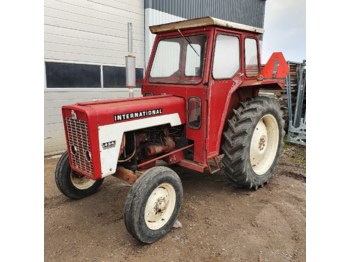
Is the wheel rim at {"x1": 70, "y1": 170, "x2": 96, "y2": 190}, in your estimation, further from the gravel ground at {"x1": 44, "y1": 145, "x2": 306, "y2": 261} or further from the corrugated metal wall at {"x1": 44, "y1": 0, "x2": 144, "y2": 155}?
the corrugated metal wall at {"x1": 44, "y1": 0, "x2": 144, "y2": 155}

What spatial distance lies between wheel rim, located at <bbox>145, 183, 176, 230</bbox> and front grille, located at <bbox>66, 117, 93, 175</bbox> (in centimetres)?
65

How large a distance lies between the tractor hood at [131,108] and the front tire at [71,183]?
0.82m

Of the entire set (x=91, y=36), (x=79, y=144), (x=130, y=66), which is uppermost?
(x=91, y=36)

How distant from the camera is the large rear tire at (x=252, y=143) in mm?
3262

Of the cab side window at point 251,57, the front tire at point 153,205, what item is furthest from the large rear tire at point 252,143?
the front tire at point 153,205

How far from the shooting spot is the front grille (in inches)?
101

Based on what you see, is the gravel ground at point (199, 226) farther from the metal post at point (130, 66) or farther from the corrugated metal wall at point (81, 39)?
the corrugated metal wall at point (81, 39)

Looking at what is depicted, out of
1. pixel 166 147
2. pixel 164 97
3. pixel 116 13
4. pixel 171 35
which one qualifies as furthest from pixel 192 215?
pixel 116 13

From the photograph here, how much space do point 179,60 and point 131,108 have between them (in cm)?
101

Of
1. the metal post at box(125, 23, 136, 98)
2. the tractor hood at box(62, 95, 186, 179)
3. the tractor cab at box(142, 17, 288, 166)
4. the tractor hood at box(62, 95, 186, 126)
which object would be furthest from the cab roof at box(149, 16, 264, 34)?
the tractor hood at box(62, 95, 186, 179)

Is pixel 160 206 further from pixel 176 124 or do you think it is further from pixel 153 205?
pixel 176 124

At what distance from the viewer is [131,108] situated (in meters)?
2.74

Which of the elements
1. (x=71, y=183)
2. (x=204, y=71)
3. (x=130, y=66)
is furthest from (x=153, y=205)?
(x=130, y=66)

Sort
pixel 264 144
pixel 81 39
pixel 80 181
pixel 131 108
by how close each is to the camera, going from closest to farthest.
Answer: pixel 131 108
pixel 80 181
pixel 264 144
pixel 81 39
